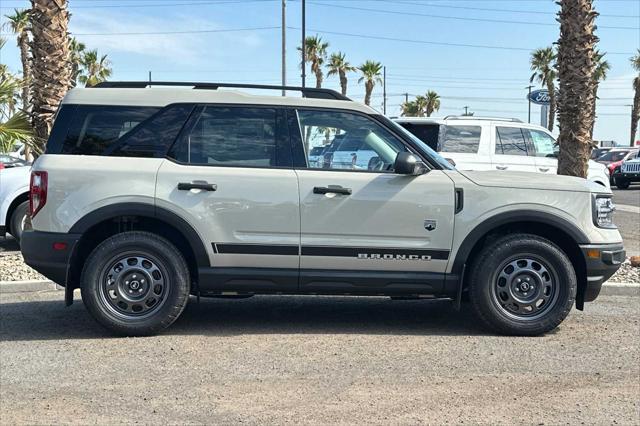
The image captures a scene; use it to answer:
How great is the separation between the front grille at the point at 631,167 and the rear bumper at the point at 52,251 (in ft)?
81.5

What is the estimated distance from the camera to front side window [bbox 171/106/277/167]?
566cm

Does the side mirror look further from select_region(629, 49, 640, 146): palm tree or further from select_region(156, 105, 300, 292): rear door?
select_region(629, 49, 640, 146): palm tree

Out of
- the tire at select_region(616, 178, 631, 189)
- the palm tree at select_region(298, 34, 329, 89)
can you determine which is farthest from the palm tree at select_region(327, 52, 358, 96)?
the tire at select_region(616, 178, 631, 189)

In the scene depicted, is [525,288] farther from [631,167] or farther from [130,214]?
Answer: [631,167]

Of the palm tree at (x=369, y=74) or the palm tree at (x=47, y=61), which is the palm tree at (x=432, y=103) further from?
the palm tree at (x=47, y=61)

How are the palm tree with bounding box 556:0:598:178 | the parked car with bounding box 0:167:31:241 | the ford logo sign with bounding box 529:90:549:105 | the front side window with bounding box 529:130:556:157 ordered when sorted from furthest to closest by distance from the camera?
1. the ford logo sign with bounding box 529:90:549:105
2. the front side window with bounding box 529:130:556:157
3. the parked car with bounding box 0:167:31:241
4. the palm tree with bounding box 556:0:598:178

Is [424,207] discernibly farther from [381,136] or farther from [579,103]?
[579,103]

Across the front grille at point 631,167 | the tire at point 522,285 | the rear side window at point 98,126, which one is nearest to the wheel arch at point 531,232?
the tire at point 522,285

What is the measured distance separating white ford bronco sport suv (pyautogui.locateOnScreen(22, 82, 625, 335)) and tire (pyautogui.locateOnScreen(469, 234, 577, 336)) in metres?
0.01

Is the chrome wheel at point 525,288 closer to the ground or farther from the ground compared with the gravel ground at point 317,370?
farther from the ground

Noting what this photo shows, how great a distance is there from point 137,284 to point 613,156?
27770 millimetres

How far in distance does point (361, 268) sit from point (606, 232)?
2150 mm

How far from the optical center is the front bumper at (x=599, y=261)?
5.67 meters

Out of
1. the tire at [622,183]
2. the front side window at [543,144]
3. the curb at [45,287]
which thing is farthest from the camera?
the tire at [622,183]
